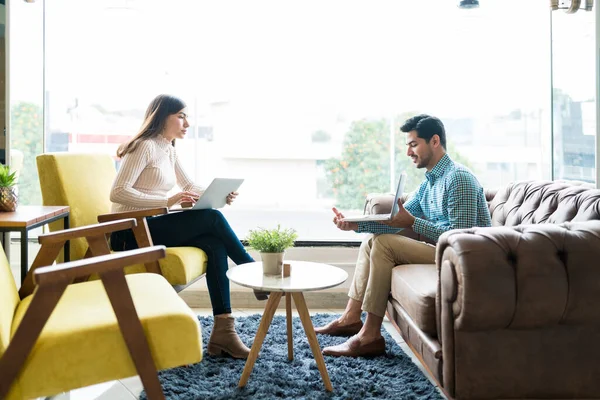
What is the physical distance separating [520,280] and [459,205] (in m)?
0.91

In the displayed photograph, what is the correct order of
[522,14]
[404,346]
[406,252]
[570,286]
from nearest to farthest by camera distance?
[570,286]
[406,252]
[404,346]
[522,14]

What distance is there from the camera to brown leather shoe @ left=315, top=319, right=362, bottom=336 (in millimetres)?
3127

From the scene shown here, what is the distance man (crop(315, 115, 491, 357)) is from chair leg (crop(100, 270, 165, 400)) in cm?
125

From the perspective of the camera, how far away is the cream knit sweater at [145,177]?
3037 mm

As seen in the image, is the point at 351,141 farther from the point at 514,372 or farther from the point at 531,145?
the point at 514,372

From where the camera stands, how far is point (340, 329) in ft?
10.3

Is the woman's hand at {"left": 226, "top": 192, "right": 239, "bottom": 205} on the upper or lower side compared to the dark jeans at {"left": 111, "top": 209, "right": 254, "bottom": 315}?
upper

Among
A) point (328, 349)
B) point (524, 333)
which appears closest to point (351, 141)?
point (328, 349)

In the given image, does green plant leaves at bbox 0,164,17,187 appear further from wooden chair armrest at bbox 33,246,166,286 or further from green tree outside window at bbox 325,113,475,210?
green tree outside window at bbox 325,113,475,210

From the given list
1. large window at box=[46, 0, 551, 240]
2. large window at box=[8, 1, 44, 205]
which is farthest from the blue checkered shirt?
large window at box=[8, 1, 44, 205]

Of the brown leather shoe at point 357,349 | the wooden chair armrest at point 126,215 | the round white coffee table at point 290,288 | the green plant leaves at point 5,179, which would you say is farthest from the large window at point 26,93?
the brown leather shoe at point 357,349

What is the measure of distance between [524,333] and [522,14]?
8.72 feet

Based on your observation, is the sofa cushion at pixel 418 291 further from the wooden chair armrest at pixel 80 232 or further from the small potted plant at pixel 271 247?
the wooden chair armrest at pixel 80 232

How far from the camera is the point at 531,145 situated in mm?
4082
